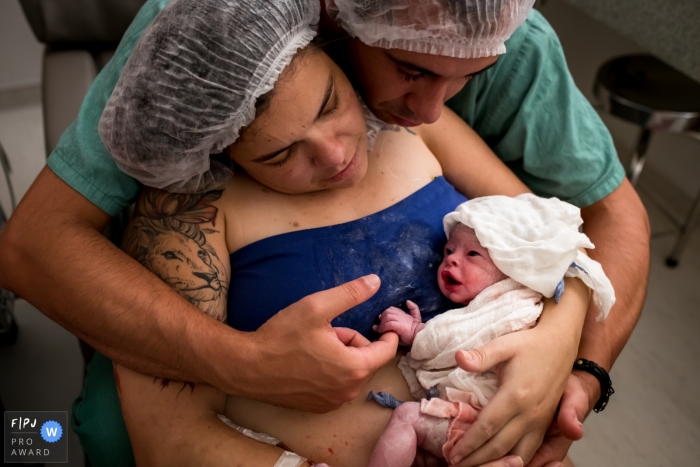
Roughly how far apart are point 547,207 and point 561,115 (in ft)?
1.02

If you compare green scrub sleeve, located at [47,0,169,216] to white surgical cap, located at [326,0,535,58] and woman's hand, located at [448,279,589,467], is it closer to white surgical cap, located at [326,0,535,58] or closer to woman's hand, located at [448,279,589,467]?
white surgical cap, located at [326,0,535,58]

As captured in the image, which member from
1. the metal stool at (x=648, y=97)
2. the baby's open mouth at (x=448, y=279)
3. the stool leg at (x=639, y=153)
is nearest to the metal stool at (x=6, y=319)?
the baby's open mouth at (x=448, y=279)

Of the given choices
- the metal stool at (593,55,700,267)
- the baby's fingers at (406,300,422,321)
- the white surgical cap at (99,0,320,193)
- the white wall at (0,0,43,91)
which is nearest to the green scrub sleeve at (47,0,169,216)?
the white surgical cap at (99,0,320,193)

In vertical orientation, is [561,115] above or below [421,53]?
below

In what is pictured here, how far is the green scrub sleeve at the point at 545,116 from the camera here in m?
1.34

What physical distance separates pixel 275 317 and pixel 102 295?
13.4 inches

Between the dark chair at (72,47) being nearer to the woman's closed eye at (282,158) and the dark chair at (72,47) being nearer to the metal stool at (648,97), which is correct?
the woman's closed eye at (282,158)

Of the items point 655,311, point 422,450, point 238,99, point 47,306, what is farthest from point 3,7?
point 655,311

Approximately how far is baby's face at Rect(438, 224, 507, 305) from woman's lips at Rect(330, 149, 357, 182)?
0.27m

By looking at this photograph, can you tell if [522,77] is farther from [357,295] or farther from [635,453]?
[635,453]

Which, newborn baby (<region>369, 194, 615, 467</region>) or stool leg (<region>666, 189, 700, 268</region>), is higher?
newborn baby (<region>369, 194, 615, 467</region>)

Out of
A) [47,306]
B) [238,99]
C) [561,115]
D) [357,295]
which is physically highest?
[238,99]

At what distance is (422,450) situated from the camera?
3.54 ft

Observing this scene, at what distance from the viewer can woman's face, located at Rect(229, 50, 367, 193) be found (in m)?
0.97
